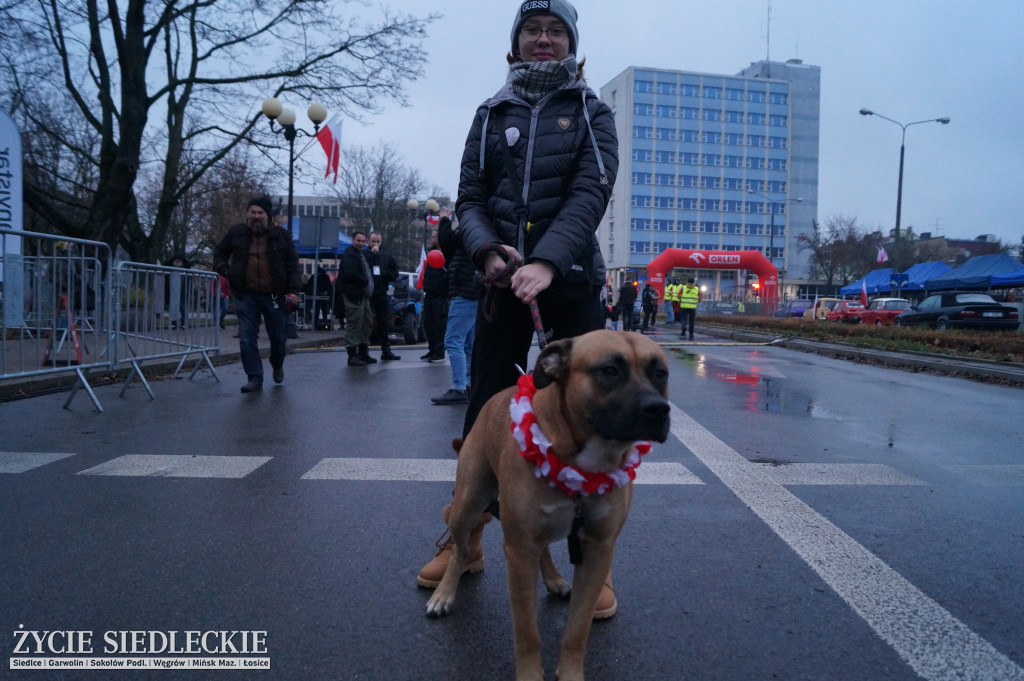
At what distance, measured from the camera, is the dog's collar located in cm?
217

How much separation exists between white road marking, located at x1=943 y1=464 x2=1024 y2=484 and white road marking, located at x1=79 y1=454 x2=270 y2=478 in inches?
187

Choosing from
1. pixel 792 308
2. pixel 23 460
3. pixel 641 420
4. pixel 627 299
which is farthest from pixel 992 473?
pixel 792 308

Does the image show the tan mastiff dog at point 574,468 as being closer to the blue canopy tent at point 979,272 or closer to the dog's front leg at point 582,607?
the dog's front leg at point 582,607

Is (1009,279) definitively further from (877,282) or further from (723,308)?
(723,308)

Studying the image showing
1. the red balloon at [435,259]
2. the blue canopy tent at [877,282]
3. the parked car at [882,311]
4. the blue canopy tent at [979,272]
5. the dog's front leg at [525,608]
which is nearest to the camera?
the dog's front leg at [525,608]

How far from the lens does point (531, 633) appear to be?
2.17 meters

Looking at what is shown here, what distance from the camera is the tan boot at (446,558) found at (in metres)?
2.88

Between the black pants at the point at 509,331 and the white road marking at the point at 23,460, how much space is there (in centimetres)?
329

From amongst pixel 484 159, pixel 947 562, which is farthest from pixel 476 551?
pixel 947 562

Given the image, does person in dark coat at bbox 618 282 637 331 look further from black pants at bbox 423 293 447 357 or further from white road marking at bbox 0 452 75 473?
white road marking at bbox 0 452 75 473

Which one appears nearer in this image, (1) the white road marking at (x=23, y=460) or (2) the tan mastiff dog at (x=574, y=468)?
(2) the tan mastiff dog at (x=574, y=468)

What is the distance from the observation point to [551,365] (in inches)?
88.4

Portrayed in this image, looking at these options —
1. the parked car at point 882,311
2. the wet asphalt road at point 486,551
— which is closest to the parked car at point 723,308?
the parked car at point 882,311

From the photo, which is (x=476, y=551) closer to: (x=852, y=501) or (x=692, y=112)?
(x=852, y=501)
